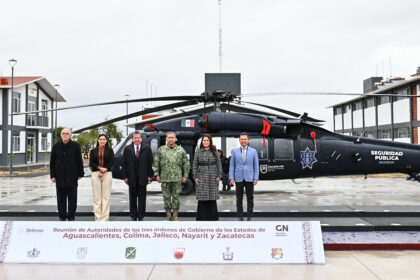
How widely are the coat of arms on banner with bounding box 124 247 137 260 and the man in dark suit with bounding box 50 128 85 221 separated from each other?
101 inches

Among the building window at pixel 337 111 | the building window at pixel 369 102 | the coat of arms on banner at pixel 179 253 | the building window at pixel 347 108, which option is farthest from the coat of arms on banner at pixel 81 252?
the building window at pixel 337 111

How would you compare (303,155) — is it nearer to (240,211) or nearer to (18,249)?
(240,211)

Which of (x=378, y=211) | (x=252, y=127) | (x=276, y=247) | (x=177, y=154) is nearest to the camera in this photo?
(x=276, y=247)

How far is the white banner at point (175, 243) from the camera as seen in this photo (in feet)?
17.3

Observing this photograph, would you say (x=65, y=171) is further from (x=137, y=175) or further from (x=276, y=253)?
(x=276, y=253)

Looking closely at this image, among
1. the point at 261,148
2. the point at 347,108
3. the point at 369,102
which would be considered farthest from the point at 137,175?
the point at 347,108

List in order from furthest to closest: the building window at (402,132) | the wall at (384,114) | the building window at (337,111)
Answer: the building window at (337,111), the wall at (384,114), the building window at (402,132)

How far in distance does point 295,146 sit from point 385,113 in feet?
99.0

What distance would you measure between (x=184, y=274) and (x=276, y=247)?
128cm

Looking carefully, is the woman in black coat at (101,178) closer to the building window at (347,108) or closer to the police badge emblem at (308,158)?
the police badge emblem at (308,158)

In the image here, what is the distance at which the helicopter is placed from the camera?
38.9 ft

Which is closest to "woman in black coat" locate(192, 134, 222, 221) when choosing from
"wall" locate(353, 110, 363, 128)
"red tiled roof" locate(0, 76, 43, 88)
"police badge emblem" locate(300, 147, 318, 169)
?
"police badge emblem" locate(300, 147, 318, 169)

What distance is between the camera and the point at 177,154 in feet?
23.6

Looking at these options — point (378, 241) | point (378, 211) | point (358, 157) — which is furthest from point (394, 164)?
point (378, 241)
